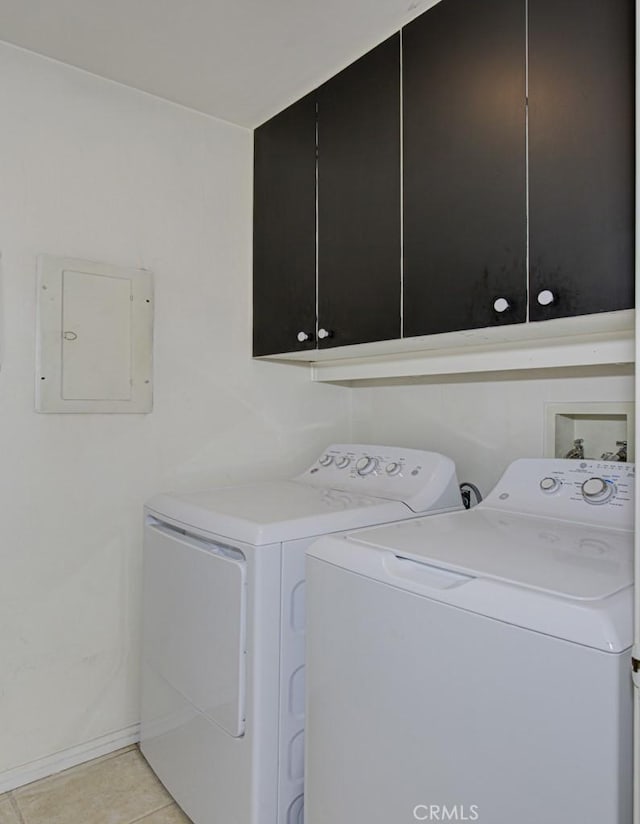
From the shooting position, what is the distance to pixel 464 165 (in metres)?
1.34

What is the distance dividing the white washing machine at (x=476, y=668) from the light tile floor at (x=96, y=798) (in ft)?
1.92

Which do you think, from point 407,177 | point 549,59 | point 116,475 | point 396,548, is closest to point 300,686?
point 396,548

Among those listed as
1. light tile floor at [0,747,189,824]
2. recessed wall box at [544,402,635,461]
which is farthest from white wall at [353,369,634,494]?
light tile floor at [0,747,189,824]

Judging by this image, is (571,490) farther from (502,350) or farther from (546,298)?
(546,298)

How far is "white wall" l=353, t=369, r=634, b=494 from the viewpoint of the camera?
5.43 ft

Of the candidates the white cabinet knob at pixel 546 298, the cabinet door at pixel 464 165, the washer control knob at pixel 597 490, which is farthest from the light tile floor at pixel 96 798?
the white cabinet knob at pixel 546 298

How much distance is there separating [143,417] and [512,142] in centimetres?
134

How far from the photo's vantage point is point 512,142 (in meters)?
1.23

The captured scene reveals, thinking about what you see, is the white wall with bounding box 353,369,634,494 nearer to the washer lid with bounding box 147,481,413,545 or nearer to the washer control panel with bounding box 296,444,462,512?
the washer control panel with bounding box 296,444,462,512

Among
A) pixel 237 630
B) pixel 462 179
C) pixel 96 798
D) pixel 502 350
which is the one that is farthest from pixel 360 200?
pixel 96 798

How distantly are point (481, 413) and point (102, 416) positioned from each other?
1249 millimetres

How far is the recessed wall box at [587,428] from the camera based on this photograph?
5.16 feet

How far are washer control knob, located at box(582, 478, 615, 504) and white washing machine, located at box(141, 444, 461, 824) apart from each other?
416 millimetres

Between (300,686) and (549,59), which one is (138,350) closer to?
(300,686)
